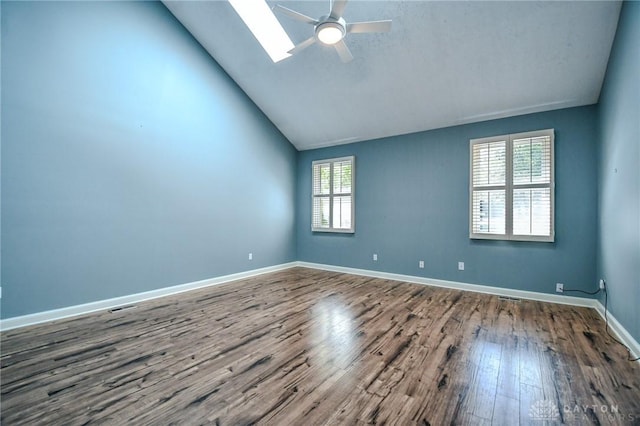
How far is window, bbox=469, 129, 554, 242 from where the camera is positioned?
3734mm

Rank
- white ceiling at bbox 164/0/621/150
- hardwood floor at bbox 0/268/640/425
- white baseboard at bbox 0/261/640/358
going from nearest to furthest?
hardwood floor at bbox 0/268/640/425, white baseboard at bbox 0/261/640/358, white ceiling at bbox 164/0/621/150

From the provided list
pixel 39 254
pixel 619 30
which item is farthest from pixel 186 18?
pixel 619 30

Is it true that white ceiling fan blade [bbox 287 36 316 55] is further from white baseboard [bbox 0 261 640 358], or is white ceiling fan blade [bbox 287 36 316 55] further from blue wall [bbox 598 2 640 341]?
white baseboard [bbox 0 261 640 358]

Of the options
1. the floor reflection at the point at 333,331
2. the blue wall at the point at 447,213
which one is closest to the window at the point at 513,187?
the blue wall at the point at 447,213

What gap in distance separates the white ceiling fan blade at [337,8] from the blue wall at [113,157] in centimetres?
283

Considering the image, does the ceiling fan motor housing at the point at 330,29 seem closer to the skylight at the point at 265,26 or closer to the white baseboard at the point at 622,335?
the skylight at the point at 265,26

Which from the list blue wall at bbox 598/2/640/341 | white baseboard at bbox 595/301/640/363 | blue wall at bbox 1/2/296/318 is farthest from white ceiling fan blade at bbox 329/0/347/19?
white baseboard at bbox 595/301/640/363

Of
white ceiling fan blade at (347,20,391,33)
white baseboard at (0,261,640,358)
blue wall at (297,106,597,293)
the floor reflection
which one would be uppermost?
white ceiling fan blade at (347,20,391,33)

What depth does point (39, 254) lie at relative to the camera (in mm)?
2867

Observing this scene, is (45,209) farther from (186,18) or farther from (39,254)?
(186,18)

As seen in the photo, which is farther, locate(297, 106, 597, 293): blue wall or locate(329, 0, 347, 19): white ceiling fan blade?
locate(297, 106, 597, 293): blue wall

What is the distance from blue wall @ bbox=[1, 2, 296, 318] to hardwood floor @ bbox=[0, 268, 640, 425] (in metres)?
0.67

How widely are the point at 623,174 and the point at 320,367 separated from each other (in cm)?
331

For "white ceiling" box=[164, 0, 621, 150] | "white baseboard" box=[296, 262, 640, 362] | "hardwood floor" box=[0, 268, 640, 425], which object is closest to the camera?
"hardwood floor" box=[0, 268, 640, 425]
